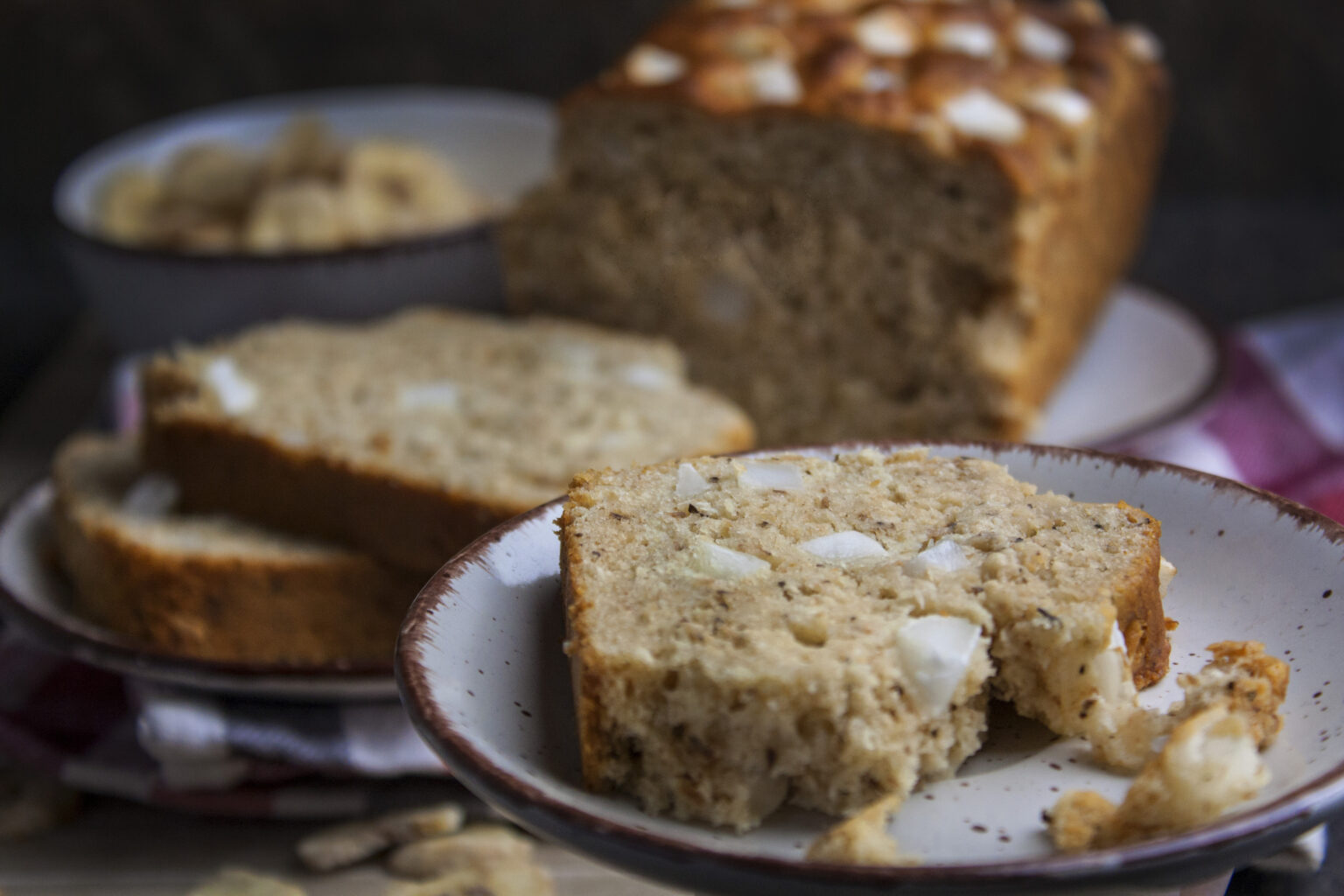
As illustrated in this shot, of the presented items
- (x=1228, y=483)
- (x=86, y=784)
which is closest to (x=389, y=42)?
(x=86, y=784)

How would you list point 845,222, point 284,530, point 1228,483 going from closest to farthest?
1. point 1228,483
2. point 284,530
3. point 845,222

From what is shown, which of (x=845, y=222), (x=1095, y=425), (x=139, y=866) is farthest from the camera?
(x=1095, y=425)

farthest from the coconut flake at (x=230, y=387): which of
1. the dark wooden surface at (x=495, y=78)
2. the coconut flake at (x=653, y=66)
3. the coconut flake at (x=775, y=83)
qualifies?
the dark wooden surface at (x=495, y=78)

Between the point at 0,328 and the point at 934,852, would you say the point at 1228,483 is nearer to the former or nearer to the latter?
the point at 934,852

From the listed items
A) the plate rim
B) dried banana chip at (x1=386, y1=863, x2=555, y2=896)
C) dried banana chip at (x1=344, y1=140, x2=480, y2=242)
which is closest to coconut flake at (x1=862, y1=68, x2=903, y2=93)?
the plate rim

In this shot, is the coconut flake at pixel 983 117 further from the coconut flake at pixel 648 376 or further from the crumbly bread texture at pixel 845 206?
the coconut flake at pixel 648 376

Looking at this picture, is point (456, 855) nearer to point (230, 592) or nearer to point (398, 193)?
point (230, 592)

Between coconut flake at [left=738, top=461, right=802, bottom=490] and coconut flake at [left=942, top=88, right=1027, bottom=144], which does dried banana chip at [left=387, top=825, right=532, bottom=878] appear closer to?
coconut flake at [left=738, top=461, right=802, bottom=490]
